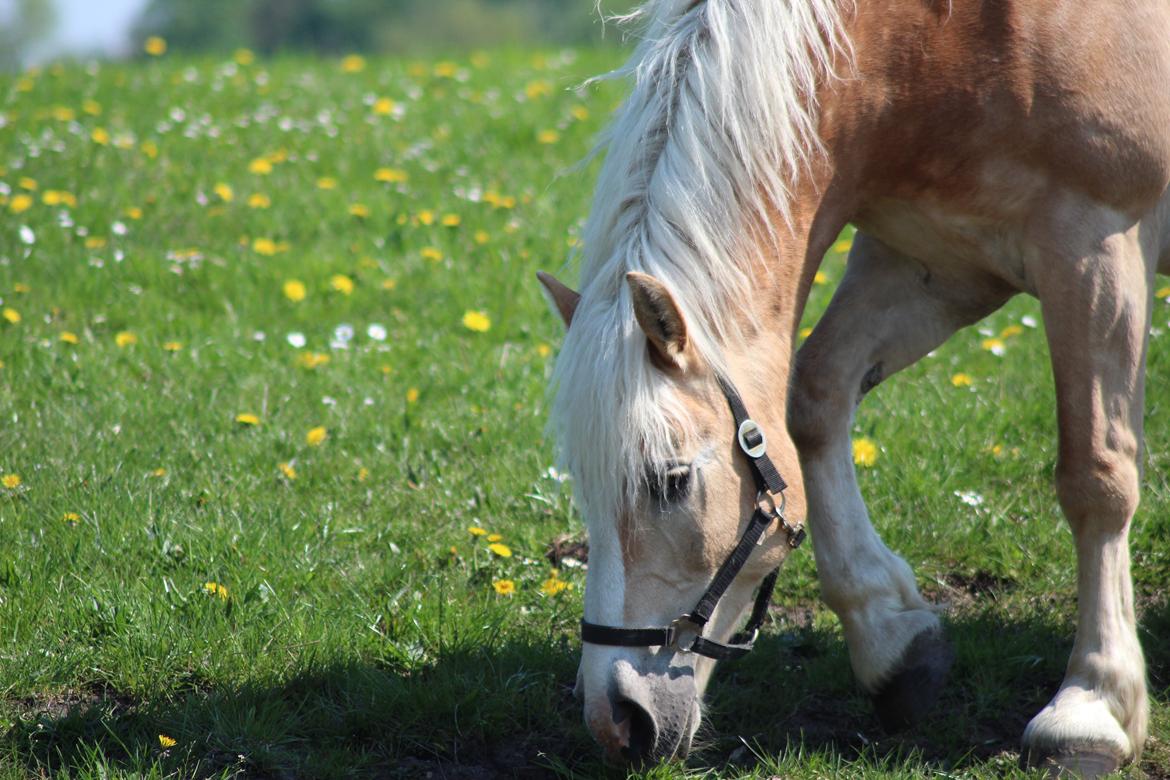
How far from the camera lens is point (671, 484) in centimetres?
254

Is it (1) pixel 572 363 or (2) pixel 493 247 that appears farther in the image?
(2) pixel 493 247

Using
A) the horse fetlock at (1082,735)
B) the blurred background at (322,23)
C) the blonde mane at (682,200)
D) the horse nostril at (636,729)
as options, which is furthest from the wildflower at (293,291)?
the blurred background at (322,23)

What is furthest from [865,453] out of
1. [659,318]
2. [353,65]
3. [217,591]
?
[353,65]

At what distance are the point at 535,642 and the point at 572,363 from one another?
111 cm

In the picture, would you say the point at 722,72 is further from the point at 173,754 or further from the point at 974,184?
the point at 173,754

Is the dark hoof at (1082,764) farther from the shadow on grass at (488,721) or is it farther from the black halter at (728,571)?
the black halter at (728,571)

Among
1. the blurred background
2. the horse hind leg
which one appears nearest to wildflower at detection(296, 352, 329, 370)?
the horse hind leg

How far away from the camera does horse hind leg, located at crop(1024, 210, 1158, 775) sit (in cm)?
283

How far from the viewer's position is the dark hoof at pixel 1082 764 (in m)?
2.76

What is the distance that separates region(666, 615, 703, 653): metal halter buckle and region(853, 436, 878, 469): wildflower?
1689mm

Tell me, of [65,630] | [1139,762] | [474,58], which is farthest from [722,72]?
[474,58]

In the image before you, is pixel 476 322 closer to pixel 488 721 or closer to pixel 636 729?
pixel 488 721

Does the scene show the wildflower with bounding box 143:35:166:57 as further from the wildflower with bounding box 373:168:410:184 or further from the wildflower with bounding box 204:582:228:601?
the wildflower with bounding box 204:582:228:601

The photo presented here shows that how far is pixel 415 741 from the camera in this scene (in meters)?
3.01
